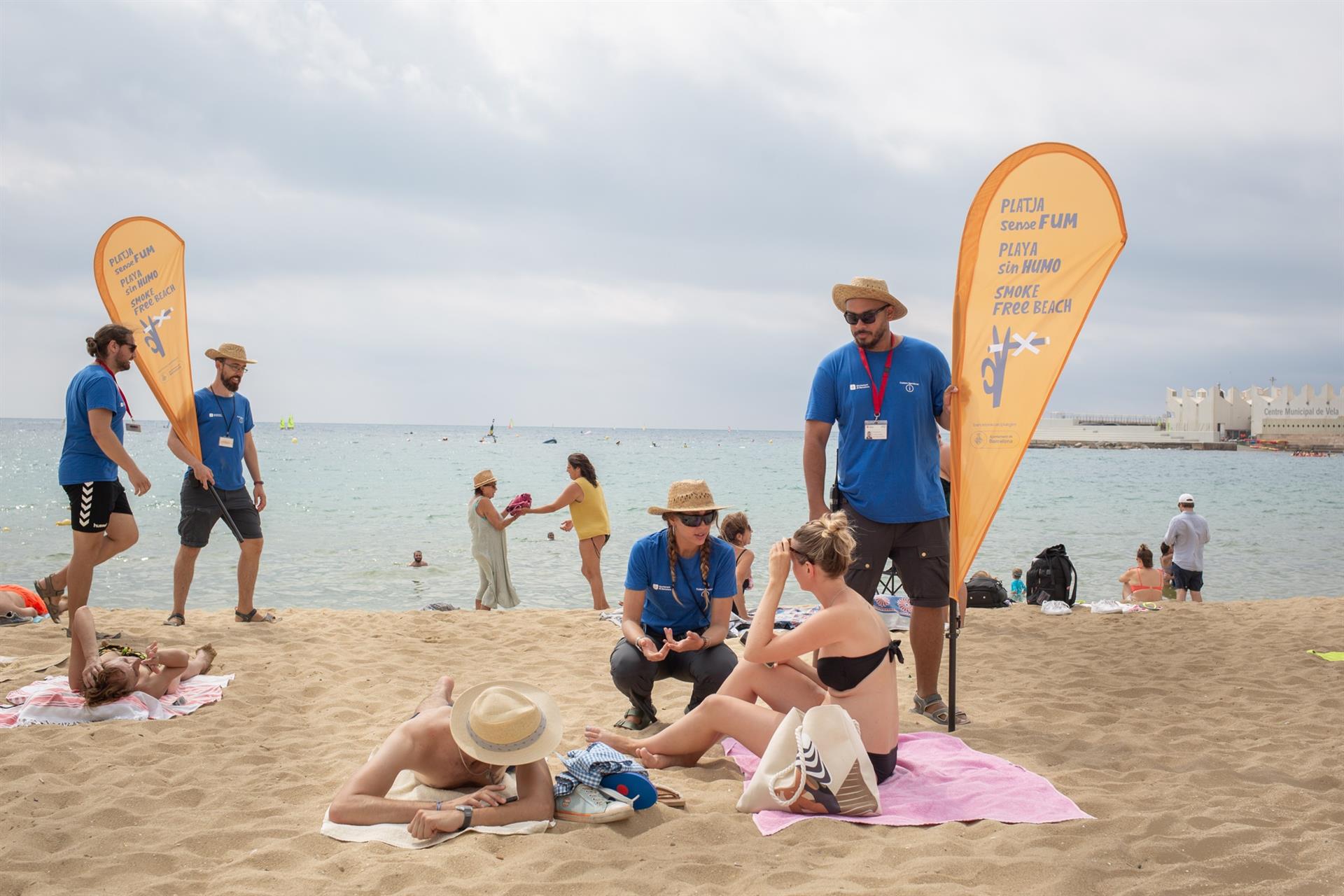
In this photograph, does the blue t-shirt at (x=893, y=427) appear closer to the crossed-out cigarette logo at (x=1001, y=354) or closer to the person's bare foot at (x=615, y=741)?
the crossed-out cigarette logo at (x=1001, y=354)

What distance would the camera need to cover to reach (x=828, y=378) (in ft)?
16.2

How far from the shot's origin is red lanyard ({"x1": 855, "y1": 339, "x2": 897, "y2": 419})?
476 cm

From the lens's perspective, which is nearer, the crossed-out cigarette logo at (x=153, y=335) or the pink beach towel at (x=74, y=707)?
the pink beach towel at (x=74, y=707)

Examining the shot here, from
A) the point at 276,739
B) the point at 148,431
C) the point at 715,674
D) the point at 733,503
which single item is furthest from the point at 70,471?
the point at 148,431

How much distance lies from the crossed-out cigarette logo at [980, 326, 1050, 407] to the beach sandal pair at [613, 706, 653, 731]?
2526 millimetres

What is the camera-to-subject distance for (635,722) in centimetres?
492

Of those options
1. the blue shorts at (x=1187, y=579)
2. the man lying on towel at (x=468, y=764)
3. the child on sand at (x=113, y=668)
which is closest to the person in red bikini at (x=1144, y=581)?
the blue shorts at (x=1187, y=579)

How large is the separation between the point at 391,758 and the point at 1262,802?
3475mm

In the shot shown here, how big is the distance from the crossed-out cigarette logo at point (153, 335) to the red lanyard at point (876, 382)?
5.43 m

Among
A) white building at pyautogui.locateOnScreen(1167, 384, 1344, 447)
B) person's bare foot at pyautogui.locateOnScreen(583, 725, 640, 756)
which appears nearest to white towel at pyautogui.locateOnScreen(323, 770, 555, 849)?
person's bare foot at pyautogui.locateOnScreen(583, 725, 640, 756)

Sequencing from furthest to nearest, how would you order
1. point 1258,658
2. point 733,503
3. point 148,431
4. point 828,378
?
point 148,431, point 733,503, point 1258,658, point 828,378

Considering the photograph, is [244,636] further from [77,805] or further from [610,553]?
[610,553]

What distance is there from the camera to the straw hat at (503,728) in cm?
325

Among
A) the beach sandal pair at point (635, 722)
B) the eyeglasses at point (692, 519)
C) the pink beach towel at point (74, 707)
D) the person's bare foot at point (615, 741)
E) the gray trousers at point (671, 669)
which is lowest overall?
the beach sandal pair at point (635, 722)
